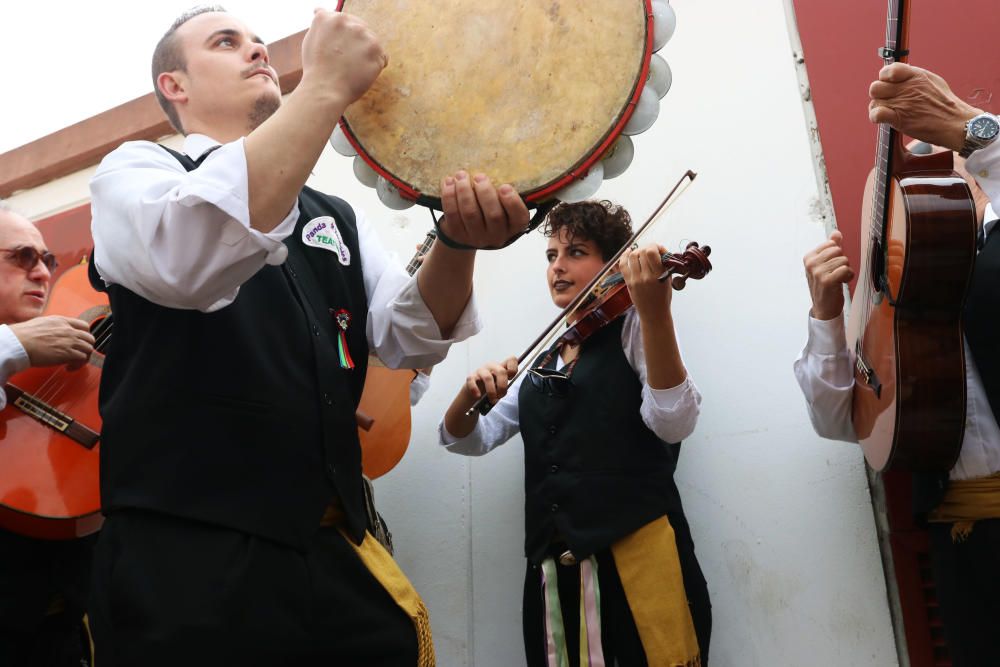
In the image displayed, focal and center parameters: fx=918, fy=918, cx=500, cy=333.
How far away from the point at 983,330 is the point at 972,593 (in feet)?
1.72

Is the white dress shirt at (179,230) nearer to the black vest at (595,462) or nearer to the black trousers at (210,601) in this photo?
the black trousers at (210,601)

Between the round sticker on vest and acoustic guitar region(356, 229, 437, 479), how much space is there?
1058mm

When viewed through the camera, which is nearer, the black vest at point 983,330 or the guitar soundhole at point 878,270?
the black vest at point 983,330

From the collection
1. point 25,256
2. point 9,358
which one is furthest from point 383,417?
point 25,256

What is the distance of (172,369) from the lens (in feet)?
4.36

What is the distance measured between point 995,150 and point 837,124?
852 millimetres

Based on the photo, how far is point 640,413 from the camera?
7.64 ft

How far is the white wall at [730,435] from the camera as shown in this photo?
2400 mm

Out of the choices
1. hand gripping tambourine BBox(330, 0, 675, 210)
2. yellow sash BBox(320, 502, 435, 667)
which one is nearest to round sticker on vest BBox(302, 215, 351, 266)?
hand gripping tambourine BBox(330, 0, 675, 210)

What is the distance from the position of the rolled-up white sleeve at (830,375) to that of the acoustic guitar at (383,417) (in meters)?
1.14

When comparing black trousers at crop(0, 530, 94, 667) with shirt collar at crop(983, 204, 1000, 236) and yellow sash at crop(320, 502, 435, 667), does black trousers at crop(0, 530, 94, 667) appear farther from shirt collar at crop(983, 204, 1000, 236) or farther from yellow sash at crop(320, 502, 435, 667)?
shirt collar at crop(983, 204, 1000, 236)

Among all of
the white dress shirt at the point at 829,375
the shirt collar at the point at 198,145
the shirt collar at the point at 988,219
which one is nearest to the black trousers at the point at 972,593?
the white dress shirt at the point at 829,375

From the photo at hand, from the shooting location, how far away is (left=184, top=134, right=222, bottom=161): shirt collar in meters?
1.56

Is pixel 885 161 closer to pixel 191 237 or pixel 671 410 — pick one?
pixel 671 410
